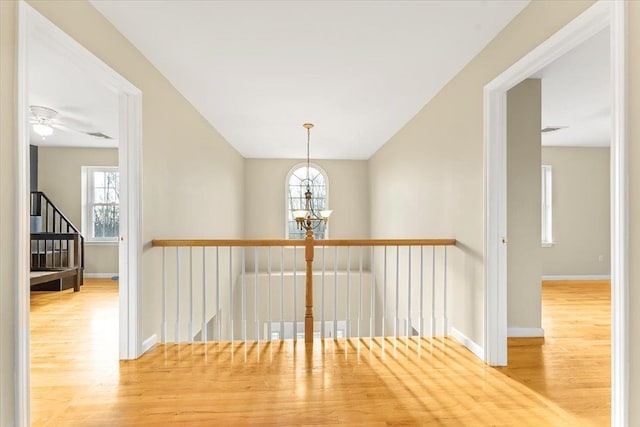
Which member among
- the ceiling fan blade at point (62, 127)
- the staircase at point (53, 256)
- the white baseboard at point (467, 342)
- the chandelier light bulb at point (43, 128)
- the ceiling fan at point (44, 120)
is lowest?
the white baseboard at point (467, 342)

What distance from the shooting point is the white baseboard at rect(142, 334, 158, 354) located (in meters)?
2.84

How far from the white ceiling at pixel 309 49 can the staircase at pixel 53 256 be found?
3.33m

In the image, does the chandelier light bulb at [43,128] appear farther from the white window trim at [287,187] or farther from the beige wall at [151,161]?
the white window trim at [287,187]

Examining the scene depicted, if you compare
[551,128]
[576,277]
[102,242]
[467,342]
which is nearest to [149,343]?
[467,342]

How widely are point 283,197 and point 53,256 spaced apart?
163 inches

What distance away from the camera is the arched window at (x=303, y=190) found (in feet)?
25.3

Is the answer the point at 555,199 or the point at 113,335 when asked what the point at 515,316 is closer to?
the point at 113,335

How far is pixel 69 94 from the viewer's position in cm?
384

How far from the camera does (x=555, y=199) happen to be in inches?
256

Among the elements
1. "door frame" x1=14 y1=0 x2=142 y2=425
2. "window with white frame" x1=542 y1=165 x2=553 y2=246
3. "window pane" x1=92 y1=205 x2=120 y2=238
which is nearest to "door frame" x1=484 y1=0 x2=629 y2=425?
"door frame" x1=14 y1=0 x2=142 y2=425

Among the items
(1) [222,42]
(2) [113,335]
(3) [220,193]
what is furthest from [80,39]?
(3) [220,193]

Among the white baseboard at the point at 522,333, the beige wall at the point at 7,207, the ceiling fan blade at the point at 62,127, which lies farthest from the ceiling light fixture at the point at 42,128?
the white baseboard at the point at 522,333

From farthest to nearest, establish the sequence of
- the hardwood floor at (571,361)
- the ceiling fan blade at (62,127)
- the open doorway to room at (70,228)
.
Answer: the ceiling fan blade at (62,127) < the open doorway to room at (70,228) < the hardwood floor at (571,361)
